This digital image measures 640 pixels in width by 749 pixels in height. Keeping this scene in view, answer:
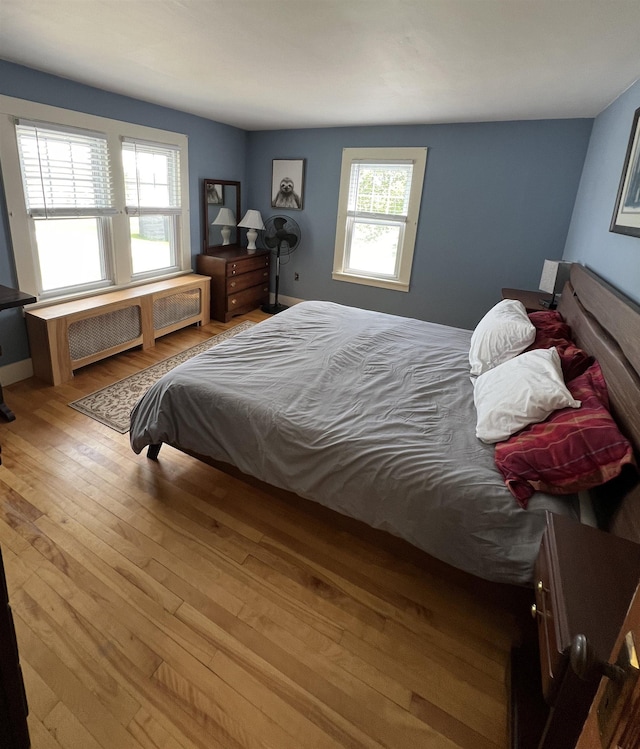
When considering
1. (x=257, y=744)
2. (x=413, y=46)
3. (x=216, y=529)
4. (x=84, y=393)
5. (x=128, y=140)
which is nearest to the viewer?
(x=257, y=744)

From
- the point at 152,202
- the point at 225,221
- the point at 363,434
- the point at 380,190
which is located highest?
the point at 380,190

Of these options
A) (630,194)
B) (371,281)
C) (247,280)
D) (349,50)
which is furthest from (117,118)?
(630,194)

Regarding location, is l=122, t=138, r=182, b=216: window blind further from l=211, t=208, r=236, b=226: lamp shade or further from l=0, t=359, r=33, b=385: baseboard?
l=0, t=359, r=33, b=385: baseboard

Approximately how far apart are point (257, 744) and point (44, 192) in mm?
3518

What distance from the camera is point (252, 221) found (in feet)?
15.7

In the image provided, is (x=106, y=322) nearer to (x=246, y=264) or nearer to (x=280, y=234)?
(x=246, y=264)

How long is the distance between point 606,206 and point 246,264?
136 inches

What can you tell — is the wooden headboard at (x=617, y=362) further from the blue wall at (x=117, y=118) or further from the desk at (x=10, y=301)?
the blue wall at (x=117, y=118)

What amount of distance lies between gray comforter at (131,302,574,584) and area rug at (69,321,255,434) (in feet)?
2.10

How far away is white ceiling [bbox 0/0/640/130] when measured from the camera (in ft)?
5.64

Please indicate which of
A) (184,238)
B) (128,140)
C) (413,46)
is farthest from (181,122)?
(413,46)

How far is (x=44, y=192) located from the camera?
2959 mm

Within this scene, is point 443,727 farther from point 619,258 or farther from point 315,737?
point 619,258

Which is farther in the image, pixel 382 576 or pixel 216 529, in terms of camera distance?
pixel 216 529
